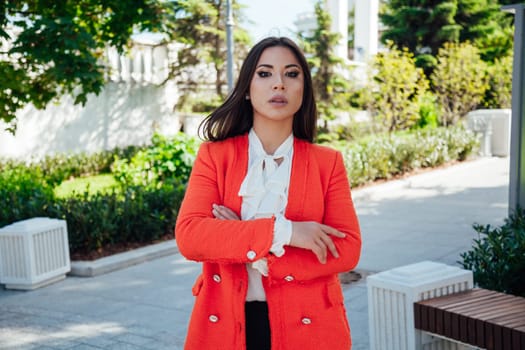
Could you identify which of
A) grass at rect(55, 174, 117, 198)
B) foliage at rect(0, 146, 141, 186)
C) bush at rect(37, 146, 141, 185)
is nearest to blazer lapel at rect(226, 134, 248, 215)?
grass at rect(55, 174, 117, 198)

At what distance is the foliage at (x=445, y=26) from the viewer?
2694 cm

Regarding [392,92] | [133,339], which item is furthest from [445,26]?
[133,339]

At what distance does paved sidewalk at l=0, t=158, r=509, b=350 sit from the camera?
4922mm

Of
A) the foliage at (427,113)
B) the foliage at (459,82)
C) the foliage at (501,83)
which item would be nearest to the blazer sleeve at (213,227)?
the foliage at (459,82)

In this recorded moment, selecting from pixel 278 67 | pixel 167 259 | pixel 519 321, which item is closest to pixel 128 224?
pixel 167 259

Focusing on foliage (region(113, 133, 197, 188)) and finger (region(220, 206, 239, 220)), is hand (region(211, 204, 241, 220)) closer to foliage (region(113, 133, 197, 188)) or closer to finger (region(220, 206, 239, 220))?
finger (region(220, 206, 239, 220))

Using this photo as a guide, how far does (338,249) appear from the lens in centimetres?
204

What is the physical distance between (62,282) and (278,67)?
17.3ft

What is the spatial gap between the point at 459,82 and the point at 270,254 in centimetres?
1754

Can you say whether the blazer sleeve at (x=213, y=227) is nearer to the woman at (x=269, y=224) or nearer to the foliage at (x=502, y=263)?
the woman at (x=269, y=224)

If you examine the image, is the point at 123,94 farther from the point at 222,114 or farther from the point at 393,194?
the point at 222,114

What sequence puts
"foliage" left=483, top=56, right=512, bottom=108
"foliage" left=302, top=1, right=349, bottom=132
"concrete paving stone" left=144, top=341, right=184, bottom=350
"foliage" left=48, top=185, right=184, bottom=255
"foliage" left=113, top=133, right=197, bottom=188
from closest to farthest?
1. "concrete paving stone" left=144, top=341, right=184, bottom=350
2. "foliage" left=48, top=185, right=184, bottom=255
3. "foliage" left=113, top=133, right=197, bottom=188
4. "foliage" left=302, top=1, right=349, bottom=132
5. "foliage" left=483, top=56, right=512, bottom=108

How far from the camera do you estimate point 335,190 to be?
2113 millimetres

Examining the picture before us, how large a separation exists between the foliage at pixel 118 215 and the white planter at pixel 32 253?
0.79 metres
